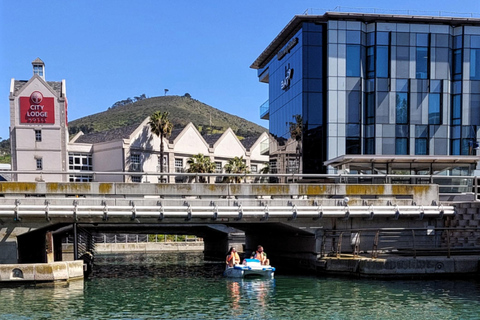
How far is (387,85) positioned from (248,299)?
1462 inches

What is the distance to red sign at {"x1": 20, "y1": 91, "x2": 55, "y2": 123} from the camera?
3088 inches

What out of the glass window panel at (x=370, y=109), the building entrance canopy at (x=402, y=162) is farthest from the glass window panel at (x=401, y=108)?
the building entrance canopy at (x=402, y=162)

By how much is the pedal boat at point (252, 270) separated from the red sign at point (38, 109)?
5291cm

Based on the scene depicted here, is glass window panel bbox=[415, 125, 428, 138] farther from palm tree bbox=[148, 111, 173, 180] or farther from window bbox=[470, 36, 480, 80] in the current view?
palm tree bbox=[148, 111, 173, 180]

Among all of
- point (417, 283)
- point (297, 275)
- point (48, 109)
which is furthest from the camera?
point (48, 109)

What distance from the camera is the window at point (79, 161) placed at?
82938mm

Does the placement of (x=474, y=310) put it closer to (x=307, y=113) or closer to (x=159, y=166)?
(x=307, y=113)

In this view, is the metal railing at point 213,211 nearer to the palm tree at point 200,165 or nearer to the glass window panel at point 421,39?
the glass window panel at point 421,39

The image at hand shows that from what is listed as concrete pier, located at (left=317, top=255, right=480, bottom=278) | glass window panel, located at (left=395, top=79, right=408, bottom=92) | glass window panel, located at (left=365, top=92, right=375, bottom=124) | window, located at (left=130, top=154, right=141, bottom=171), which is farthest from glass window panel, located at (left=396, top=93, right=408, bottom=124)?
window, located at (left=130, top=154, right=141, bottom=171)

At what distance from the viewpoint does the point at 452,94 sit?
58469mm

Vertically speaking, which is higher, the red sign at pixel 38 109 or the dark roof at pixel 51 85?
the dark roof at pixel 51 85

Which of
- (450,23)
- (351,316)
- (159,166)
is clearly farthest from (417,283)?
(159,166)

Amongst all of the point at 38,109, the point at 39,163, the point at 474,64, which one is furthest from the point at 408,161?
the point at 38,109

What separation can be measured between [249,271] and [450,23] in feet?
123
